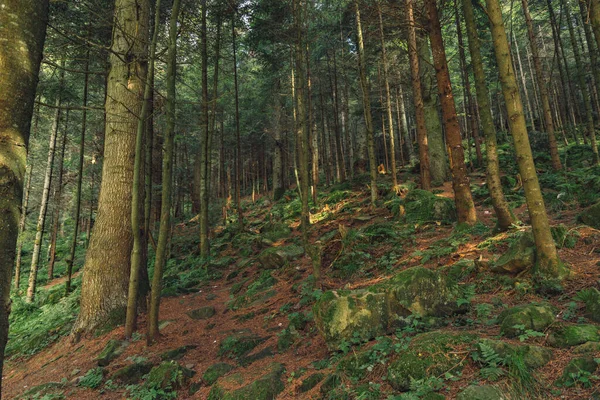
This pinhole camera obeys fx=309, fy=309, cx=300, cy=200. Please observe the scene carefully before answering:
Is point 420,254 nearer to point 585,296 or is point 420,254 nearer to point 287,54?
point 585,296

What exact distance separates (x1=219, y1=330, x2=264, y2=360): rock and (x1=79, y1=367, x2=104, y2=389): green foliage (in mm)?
1948

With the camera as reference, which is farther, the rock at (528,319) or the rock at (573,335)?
the rock at (528,319)

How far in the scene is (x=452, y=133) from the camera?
7.54 m

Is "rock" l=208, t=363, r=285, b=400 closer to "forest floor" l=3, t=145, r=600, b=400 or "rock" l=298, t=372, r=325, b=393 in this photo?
"forest floor" l=3, t=145, r=600, b=400

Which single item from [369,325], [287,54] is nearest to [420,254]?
[369,325]

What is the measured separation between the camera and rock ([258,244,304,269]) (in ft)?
32.0

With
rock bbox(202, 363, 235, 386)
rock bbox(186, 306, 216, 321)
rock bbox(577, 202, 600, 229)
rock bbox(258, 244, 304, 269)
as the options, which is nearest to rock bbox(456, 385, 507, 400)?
rock bbox(202, 363, 235, 386)

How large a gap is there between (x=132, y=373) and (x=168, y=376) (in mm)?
905

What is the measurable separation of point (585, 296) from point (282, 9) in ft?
46.8

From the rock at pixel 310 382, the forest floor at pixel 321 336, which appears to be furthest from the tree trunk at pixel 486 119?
the rock at pixel 310 382

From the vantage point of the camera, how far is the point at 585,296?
360 cm

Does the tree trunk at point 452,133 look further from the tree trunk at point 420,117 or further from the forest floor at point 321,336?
the tree trunk at point 420,117

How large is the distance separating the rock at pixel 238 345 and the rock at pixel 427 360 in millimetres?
2867

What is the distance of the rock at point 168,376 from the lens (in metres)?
4.46
